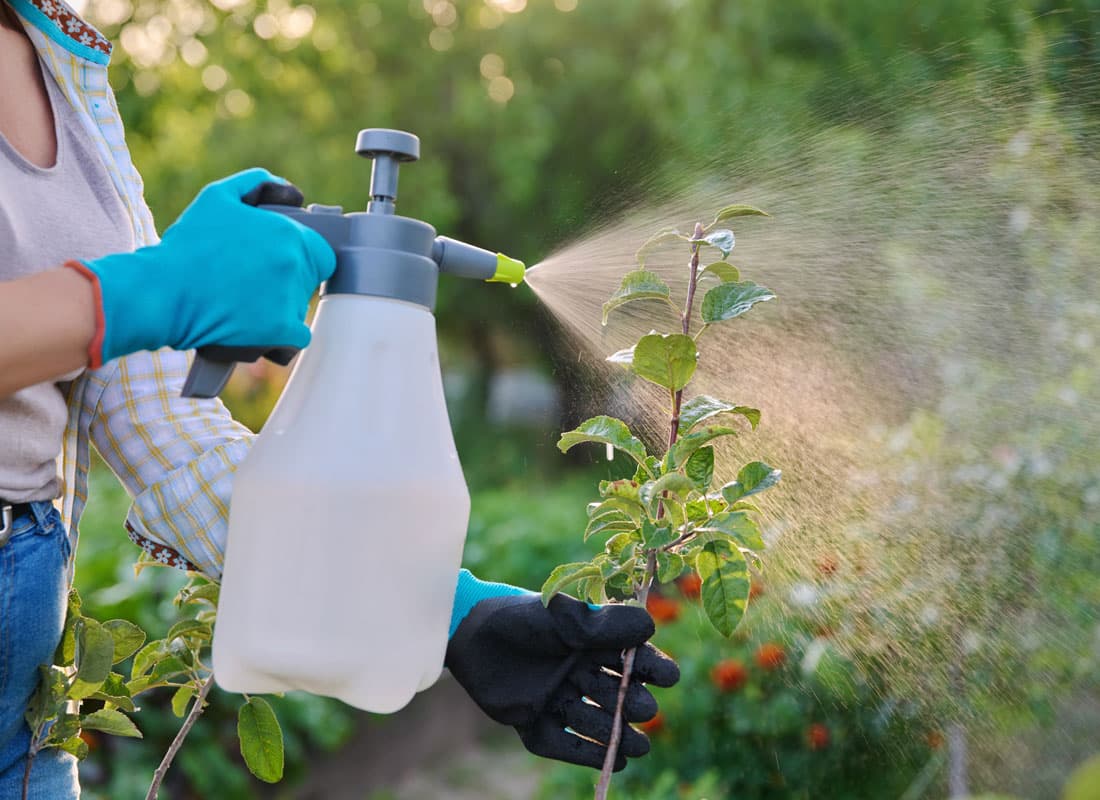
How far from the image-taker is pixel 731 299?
122 cm

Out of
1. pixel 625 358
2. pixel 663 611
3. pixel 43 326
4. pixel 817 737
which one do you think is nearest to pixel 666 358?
pixel 625 358

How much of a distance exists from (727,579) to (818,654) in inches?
67.4

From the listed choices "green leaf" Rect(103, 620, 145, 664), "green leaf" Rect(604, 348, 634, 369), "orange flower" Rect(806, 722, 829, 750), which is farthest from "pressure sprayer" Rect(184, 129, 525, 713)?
"orange flower" Rect(806, 722, 829, 750)

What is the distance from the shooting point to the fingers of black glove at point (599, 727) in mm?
1272

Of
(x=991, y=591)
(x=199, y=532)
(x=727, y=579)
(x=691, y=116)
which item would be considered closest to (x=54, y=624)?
(x=199, y=532)

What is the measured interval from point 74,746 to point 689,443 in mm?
900

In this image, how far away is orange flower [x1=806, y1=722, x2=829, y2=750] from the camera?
3.02 m

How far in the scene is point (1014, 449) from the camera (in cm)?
289

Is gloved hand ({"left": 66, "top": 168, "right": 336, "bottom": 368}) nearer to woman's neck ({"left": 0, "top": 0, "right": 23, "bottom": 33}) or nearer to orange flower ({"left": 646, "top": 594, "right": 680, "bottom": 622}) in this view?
woman's neck ({"left": 0, "top": 0, "right": 23, "bottom": 33})

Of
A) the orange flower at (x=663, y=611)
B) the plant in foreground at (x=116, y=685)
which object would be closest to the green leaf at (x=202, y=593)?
the plant in foreground at (x=116, y=685)

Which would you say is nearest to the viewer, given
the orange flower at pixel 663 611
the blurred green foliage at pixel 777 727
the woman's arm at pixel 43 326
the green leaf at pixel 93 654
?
the woman's arm at pixel 43 326

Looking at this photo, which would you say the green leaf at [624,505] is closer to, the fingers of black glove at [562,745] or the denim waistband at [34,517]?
the fingers of black glove at [562,745]

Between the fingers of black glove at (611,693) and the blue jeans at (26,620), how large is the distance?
2.15 ft

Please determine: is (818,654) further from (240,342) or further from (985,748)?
(240,342)
